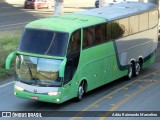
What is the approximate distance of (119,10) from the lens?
2189 centimetres

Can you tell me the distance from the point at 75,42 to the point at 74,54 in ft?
1.47

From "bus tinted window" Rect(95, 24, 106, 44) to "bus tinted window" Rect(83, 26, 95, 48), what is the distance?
265 mm

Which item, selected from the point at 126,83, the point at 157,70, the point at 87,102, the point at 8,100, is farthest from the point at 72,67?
the point at 157,70

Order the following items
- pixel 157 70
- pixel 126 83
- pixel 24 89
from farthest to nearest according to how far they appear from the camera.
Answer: pixel 157 70, pixel 126 83, pixel 24 89

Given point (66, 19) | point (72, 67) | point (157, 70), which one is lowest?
point (157, 70)

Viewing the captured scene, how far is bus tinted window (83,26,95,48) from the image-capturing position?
1806cm

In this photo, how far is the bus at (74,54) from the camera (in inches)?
651

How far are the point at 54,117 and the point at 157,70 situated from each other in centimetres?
974

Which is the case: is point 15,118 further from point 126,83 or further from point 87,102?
point 126,83

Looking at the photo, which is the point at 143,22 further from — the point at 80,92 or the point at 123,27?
the point at 80,92

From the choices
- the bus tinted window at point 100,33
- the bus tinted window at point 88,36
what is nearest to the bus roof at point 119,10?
the bus tinted window at point 100,33

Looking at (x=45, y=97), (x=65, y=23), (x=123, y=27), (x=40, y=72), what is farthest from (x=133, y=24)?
(x=45, y=97)

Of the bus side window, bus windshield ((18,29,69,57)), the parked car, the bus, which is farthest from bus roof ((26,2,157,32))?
the parked car

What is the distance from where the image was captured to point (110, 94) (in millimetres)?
19047
